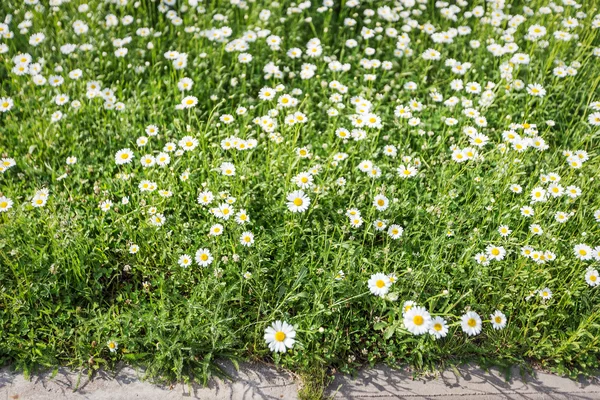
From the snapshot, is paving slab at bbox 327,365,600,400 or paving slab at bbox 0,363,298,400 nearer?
paving slab at bbox 0,363,298,400

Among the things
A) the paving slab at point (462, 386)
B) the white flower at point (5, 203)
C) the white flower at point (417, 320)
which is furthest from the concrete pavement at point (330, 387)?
the white flower at point (5, 203)

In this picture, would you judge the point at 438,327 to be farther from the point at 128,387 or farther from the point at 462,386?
the point at 128,387

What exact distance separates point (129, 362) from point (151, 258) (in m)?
0.56

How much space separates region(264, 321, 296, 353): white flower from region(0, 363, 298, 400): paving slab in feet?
0.62

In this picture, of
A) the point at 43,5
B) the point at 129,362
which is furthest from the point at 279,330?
the point at 43,5

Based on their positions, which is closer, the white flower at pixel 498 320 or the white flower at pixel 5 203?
the white flower at pixel 498 320

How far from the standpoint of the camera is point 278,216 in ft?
9.67

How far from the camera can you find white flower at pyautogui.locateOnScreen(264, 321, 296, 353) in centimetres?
234

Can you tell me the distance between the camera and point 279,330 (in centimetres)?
238

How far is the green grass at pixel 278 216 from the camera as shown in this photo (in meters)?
2.53

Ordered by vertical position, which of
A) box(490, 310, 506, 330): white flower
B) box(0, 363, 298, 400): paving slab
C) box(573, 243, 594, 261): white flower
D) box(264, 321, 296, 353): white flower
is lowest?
box(0, 363, 298, 400): paving slab

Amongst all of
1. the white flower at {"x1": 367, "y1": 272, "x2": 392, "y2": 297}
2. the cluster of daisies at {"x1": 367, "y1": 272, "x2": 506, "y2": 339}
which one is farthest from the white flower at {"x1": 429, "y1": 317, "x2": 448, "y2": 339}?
the white flower at {"x1": 367, "y1": 272, "x2": 392, "y2": 297}

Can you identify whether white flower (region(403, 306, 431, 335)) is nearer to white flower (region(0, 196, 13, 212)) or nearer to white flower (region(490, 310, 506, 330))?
white flower (region(490, 310, 506, 330))

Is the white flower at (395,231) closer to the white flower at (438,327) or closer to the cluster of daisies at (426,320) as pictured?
the cluster of daisies at (426,320)
